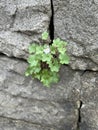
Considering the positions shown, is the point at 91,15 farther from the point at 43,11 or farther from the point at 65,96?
the point at 65,96

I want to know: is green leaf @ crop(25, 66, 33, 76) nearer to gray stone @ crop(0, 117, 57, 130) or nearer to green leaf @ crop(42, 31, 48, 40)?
green leaf @ crop(42, 31, 48, 40)

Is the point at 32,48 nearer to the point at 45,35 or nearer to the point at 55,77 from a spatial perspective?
the point at 45,35

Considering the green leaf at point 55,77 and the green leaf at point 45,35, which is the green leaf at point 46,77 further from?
the green leaf at point 45,35

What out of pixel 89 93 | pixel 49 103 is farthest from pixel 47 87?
pixel 89 93

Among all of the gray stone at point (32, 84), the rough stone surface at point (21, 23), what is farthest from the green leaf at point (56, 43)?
the gray stone at point (32, 84)

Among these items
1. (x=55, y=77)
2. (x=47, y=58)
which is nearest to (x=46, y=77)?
(x=55, y=77)
